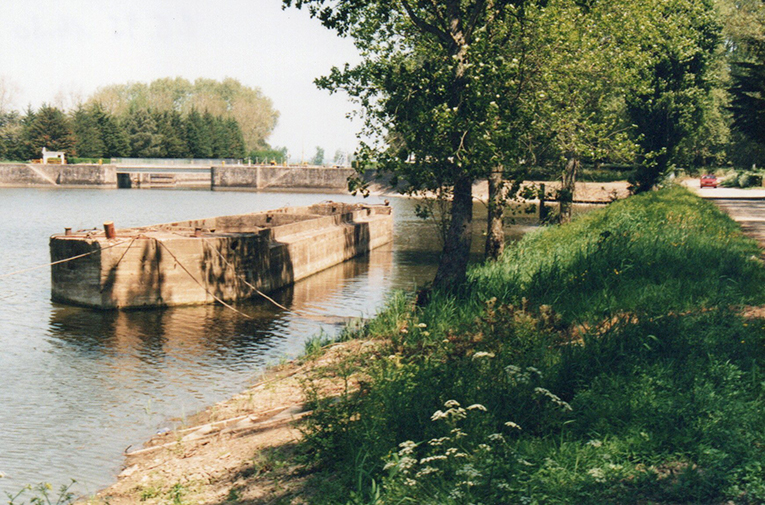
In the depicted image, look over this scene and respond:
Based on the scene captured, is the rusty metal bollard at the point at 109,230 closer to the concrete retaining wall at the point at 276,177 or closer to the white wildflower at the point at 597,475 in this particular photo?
the white wildflower at the point at 597,475

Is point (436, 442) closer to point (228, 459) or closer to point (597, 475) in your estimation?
point (597, 475)

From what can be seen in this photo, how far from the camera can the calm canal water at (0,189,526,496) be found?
11344 millimetres

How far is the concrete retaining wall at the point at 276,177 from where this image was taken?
107 m

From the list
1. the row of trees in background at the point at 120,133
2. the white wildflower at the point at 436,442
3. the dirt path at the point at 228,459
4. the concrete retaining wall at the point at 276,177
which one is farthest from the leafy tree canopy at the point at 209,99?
the white wildflower at the point at 436,442

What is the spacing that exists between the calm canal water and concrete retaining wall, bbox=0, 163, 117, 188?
247ft

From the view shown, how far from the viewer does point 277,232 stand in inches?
1152

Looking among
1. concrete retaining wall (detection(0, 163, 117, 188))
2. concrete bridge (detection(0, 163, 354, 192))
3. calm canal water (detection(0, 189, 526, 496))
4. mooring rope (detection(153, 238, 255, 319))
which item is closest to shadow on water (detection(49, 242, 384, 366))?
calm canal water (detection(0, 189, 526, 496))

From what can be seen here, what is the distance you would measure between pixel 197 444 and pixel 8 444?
3.50 metres

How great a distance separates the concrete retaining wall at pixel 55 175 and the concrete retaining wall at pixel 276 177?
16.0 meters

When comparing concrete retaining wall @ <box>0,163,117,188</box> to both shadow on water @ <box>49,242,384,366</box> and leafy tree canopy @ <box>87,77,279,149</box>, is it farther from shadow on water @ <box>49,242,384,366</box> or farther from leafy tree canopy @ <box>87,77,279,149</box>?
shadow on water @ <box>49,242,384,366</box>

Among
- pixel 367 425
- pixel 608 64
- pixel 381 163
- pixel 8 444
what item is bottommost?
pixel 8 444

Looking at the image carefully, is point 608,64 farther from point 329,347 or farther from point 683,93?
point 683,93

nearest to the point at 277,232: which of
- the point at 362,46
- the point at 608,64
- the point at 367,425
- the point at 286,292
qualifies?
the point at 286,292

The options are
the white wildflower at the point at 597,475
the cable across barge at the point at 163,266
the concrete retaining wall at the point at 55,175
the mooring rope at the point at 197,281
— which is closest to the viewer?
the white wildflower at the point at 597,475
